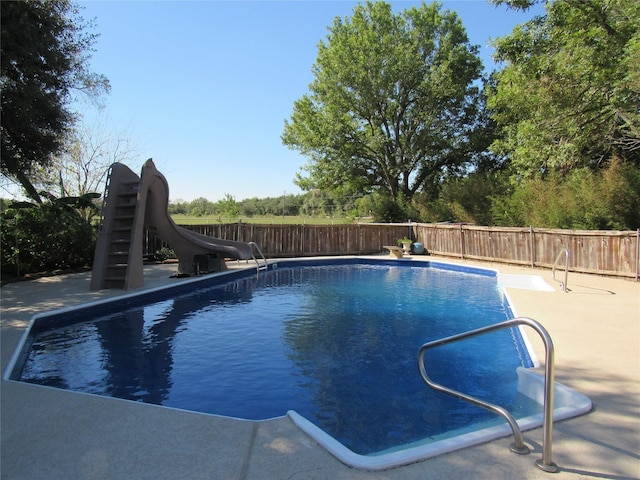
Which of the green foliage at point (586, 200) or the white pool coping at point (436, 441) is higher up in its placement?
the green foliage at point (586, 200)

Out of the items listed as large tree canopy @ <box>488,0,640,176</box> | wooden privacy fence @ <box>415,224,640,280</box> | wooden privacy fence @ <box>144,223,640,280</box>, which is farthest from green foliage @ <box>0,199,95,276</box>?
large tree canopy @ <box>488,0,640,176</box>

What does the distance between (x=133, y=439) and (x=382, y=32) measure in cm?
2571

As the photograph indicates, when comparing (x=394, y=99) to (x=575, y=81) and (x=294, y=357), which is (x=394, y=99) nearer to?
(x=575, y=81)

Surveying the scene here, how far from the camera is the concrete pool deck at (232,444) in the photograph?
2432mm

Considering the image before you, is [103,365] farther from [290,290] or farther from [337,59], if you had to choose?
[337,59]

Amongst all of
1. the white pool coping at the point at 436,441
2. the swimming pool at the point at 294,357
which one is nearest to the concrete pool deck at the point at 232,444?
the white pool coping at the point at 436,441

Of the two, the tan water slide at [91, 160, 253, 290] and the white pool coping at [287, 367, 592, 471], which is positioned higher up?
the tan water slide at [91, 160, 253, 290]

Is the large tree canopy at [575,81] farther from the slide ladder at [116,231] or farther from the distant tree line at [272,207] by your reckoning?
the slide ladder at [116,231]

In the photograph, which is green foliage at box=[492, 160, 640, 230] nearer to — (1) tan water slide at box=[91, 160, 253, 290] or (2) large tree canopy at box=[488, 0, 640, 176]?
(2) large tree canopy at box=[488, 0, 640, 176]

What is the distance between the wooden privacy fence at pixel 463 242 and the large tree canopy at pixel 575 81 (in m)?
3.05

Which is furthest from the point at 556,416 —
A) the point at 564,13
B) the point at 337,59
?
the point at 337,59

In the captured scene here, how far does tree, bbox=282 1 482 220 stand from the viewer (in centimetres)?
2383

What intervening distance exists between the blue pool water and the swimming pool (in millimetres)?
17

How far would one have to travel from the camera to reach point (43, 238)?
435 inches
